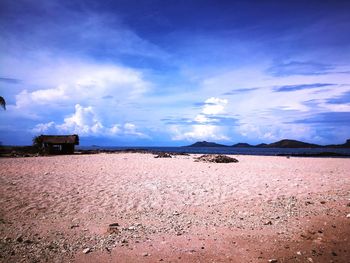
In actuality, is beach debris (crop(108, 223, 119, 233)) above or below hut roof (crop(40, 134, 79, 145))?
below

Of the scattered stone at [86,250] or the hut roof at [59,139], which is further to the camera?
the hut roof at [59,139]

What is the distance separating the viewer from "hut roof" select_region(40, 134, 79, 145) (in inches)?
1554

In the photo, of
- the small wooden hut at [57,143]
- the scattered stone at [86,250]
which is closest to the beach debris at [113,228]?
the scattered stone at [86,250]

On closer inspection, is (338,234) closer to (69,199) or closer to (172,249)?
(172,249)

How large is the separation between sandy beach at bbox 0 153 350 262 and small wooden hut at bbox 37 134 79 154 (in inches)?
1141

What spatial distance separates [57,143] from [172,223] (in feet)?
118

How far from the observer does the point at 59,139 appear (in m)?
39.8

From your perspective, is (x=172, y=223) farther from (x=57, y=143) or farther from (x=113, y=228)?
(x=57, y=143)

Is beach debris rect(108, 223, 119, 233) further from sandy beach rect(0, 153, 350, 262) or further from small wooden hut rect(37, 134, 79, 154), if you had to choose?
small wooden hut rect(37, 134, 79, 154)

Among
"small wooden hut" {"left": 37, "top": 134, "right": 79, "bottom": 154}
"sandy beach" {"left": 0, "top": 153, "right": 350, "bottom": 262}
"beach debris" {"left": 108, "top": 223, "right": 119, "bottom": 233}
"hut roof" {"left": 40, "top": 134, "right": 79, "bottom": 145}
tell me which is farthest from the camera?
"hut roof" {"left": 40, "top": 134, "right": 79, "bottom": 145}

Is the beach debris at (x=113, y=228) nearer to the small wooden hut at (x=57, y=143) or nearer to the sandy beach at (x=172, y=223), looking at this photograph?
the sandy beach at (x=172, y=223)

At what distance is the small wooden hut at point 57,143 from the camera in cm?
3934

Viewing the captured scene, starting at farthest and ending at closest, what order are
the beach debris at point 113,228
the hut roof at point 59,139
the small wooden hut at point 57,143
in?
the hut roof at point 59,139
the small wooden hut at point 57,143
the beach debris at point 113,228

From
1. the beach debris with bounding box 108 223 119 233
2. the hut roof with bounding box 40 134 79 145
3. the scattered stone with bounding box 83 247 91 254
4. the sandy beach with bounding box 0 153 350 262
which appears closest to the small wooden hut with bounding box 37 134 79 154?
the hut roof with bounding box 40 134 79 145
